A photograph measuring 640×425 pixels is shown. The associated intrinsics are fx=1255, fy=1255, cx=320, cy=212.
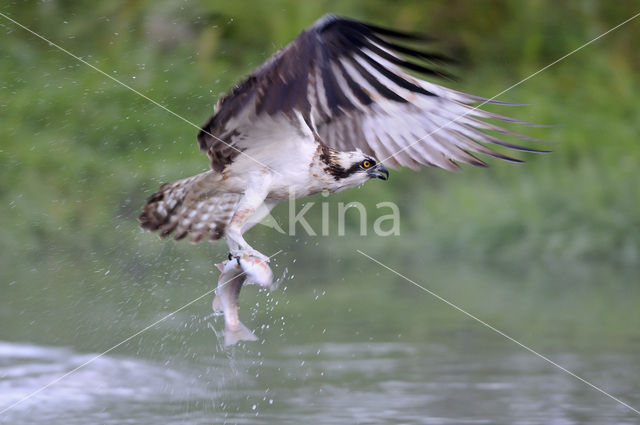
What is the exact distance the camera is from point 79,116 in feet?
29.7

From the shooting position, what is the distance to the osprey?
470cm

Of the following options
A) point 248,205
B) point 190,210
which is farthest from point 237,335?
point 190,210

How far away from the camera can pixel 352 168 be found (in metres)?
5.27

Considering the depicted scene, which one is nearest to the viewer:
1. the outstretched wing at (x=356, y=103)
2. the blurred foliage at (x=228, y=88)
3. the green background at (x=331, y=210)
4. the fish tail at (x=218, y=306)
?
the outstretched wing at (x=356, y=103)

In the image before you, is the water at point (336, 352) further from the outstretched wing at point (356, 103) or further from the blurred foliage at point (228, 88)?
the outstretched wing at point (356, 103)

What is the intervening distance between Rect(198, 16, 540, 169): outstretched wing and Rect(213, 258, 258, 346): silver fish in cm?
56

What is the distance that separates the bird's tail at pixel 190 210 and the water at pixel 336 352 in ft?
2.60

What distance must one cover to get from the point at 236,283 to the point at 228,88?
15.3ft

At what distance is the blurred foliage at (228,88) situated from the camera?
28.5 ft

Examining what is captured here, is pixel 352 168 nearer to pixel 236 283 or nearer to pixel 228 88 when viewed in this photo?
pixel 236 283

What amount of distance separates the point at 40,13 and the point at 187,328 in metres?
3.65

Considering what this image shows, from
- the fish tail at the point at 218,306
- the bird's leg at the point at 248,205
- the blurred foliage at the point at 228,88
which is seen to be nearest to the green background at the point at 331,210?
the blurred foliage at the point at 228,88

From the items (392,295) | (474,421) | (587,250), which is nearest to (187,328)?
(392,295)

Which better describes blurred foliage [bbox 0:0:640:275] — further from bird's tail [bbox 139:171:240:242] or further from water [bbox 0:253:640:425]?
bird's tail [bbox 139:171:240:242]
